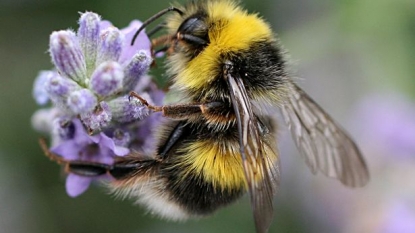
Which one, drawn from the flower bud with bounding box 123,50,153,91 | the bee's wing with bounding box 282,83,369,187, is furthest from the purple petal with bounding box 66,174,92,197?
the bee's wing with bounding box 282,83,369,187

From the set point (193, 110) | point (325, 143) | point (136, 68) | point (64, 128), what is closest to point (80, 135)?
point (64, 128)

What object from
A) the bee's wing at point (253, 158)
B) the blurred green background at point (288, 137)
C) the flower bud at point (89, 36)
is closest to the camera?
the bee's wing at point (253, 158)

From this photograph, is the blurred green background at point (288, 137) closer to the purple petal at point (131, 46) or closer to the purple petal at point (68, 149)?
the purple petal at point (68, 149)

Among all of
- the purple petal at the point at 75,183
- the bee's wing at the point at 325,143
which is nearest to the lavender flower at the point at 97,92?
the purple petal at the point at 75,183

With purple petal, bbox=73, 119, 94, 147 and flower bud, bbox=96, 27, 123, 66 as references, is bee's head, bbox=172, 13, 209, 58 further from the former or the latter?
purple petal, bbox=73, 119, 94, 147

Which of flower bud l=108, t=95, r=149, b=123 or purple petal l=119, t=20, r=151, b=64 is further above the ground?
purple petal l=119, t=20, r=151, b=64
